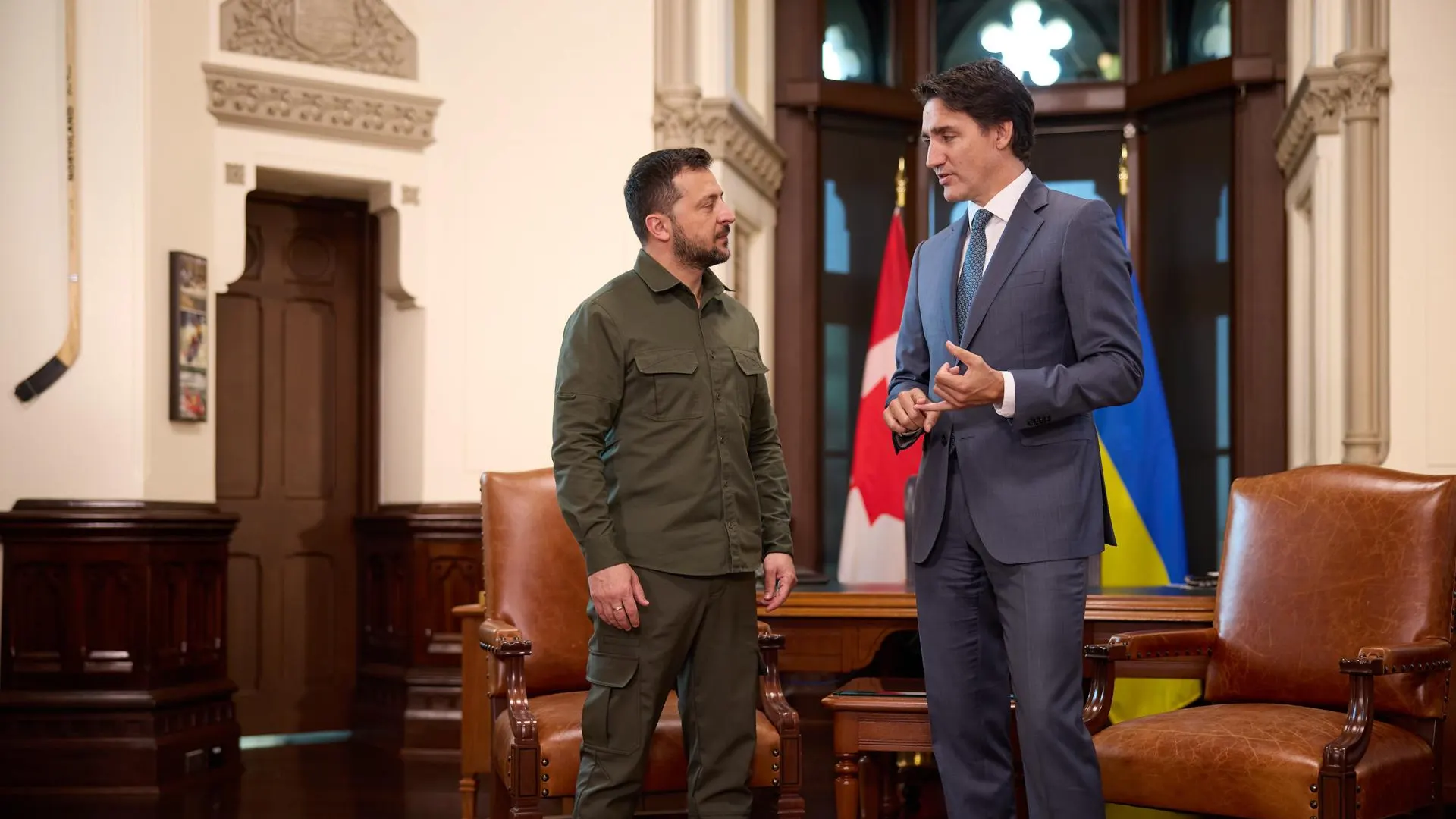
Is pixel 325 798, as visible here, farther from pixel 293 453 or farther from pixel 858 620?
pixel 858 620

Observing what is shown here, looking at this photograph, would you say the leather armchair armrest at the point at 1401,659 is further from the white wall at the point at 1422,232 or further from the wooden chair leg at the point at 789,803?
the white wall at the point at 1422,232

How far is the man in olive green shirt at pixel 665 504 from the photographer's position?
2.70 m

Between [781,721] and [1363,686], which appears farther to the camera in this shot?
[781,721]

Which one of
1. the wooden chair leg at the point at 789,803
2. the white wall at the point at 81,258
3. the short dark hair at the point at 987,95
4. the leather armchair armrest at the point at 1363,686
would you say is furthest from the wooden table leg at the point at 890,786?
the white wall at the point at 81,258

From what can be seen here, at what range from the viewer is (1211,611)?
3.78 metres

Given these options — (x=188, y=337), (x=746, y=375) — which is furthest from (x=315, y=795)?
(x=746, y=375)

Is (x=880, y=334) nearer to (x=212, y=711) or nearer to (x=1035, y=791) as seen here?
(x=212, y=711)

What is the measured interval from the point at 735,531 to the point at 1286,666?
145cm

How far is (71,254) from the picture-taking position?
5.16 m

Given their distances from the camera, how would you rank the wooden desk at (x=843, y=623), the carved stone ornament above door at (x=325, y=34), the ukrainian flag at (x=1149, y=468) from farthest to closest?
the ukrainian flag at (x=1149, y=468)
the carved stone ornament above door at (x=325, y=34)
the wooden desk at (x=843, y=623)

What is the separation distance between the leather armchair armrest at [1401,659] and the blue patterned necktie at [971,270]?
3.66 ft

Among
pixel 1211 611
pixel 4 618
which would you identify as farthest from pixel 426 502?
pixel 1211 611

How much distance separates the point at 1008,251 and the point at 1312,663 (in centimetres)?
144

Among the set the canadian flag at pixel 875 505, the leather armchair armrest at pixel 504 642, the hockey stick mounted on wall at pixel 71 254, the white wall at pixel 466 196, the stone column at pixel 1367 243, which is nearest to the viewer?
the leather armchair armrest at pixel 504 642
